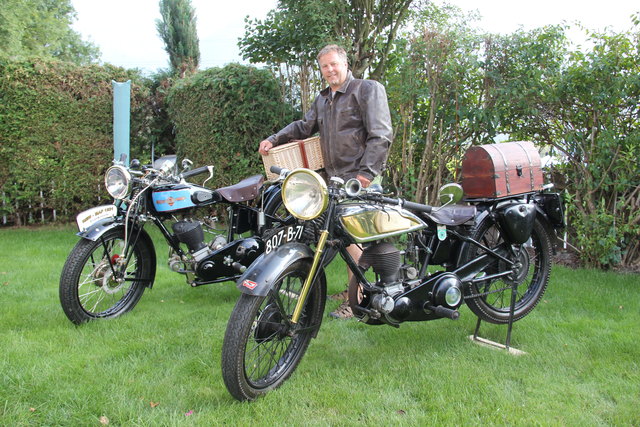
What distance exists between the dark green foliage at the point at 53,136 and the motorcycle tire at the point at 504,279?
261 inches

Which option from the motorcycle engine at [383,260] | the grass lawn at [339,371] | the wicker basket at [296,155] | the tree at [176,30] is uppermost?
the tree at [176,30]

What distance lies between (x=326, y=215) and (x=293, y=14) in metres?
4.22

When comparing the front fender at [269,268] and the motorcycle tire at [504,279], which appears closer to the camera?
the front fender at [269,268]

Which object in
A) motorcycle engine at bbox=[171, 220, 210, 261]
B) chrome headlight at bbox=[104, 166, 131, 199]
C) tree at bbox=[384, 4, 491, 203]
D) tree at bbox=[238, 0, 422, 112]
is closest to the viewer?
chrome headlight at bbox=[104, 166, 131, 199]

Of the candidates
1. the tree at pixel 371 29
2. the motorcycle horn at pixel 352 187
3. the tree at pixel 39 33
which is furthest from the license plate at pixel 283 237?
the tree at pixel 39 33

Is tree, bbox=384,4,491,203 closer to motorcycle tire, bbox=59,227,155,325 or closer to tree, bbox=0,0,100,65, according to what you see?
motorcycle tire, bbox=59,227,155,325

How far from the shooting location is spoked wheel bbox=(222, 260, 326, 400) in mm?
2334

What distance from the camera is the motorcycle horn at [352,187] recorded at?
94.2 inches

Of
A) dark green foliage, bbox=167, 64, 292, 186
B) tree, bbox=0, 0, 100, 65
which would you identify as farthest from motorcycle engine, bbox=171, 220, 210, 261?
tree, bbox=0, 0, 100, 65

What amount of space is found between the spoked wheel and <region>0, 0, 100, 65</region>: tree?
7308mm

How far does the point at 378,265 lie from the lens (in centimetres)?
283

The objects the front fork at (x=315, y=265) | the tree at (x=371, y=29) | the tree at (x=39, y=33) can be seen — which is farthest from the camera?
the tree at (x=39, y=33)

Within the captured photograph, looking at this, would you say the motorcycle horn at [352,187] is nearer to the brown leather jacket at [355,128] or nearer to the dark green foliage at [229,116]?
the brown leather jacket at [355,128]

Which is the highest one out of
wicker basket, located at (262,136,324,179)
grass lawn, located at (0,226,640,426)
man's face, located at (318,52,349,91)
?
man's face, located at (318,52,349,91)
